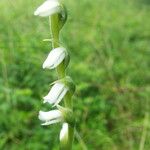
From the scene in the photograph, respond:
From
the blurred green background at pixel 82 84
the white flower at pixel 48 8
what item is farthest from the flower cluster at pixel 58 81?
the blurred green background at pixel 82 84

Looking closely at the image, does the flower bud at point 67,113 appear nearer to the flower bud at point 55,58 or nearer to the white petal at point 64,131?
the white petal at point 64,131

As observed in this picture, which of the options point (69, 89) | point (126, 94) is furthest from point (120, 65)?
point (69, 89)

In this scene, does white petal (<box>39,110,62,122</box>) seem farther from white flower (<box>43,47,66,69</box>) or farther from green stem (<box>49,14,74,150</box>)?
→ white flower (<box>43,47,66,69</box>)

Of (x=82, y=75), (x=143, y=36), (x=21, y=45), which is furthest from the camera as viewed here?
(x=143, y=36)

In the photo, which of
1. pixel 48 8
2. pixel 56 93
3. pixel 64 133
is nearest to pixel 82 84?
pixel 64 133

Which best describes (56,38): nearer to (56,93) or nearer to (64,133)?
(56,93)

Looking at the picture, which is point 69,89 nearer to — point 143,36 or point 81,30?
point 81,30
